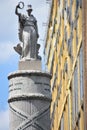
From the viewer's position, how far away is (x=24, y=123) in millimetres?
15312

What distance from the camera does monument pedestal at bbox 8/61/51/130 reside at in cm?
1533

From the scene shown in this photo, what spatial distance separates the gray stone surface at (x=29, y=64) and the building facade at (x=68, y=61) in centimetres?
1811

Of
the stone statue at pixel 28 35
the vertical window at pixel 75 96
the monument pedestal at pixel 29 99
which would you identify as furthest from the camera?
the vertical window at pixel 75 96

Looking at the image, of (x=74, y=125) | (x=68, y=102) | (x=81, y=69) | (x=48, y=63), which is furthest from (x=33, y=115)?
(x=48, y=63)

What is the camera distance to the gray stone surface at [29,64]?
52.3 ft

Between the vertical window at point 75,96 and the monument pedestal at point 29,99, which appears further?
the vertical window at point 75,96

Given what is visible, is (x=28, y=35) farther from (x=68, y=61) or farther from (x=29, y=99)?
(x=68, y=61)

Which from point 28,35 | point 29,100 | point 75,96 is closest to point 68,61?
point 75,96

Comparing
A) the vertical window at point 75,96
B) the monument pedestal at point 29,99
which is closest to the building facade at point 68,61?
the vertical window at point 75,96

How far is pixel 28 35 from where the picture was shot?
55.3ft

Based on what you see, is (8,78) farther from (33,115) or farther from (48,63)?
(48,63)

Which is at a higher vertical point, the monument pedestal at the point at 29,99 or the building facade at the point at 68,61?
the monument pedestal at the point at 29,99

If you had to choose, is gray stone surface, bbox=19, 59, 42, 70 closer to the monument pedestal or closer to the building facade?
the monument pedestal

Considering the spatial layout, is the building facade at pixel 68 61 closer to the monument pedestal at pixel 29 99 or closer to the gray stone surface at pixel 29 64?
the gray stone surface at pixel 29 64
